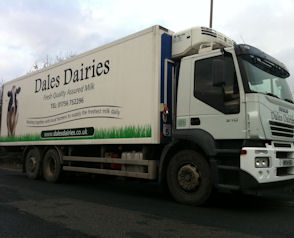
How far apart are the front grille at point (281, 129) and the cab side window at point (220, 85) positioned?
2.27 ft

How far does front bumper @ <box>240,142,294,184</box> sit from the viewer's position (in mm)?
5215

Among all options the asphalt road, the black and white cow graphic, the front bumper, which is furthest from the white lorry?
the black and white cow graphic

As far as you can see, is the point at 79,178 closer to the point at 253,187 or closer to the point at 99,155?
the point at 99,155

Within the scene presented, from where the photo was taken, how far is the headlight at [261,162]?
5266 mm

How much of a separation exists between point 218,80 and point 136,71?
2107 millimetres

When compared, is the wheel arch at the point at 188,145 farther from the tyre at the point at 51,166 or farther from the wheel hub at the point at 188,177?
the tyre at the point at 51,166

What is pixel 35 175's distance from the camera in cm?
1051

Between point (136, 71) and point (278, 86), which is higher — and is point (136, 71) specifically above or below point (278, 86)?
above

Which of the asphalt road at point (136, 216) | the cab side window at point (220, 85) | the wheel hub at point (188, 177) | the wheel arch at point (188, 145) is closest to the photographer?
the asphalt road at point (136, 216)

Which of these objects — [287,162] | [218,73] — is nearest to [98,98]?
[218,73]

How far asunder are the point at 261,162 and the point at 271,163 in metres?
0.23

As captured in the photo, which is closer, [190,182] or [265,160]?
[265,160]

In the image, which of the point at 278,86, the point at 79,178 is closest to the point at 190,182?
the point at 278,86

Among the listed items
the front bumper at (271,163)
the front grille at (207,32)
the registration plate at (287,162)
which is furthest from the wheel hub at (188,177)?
the front grille at (207,32)
